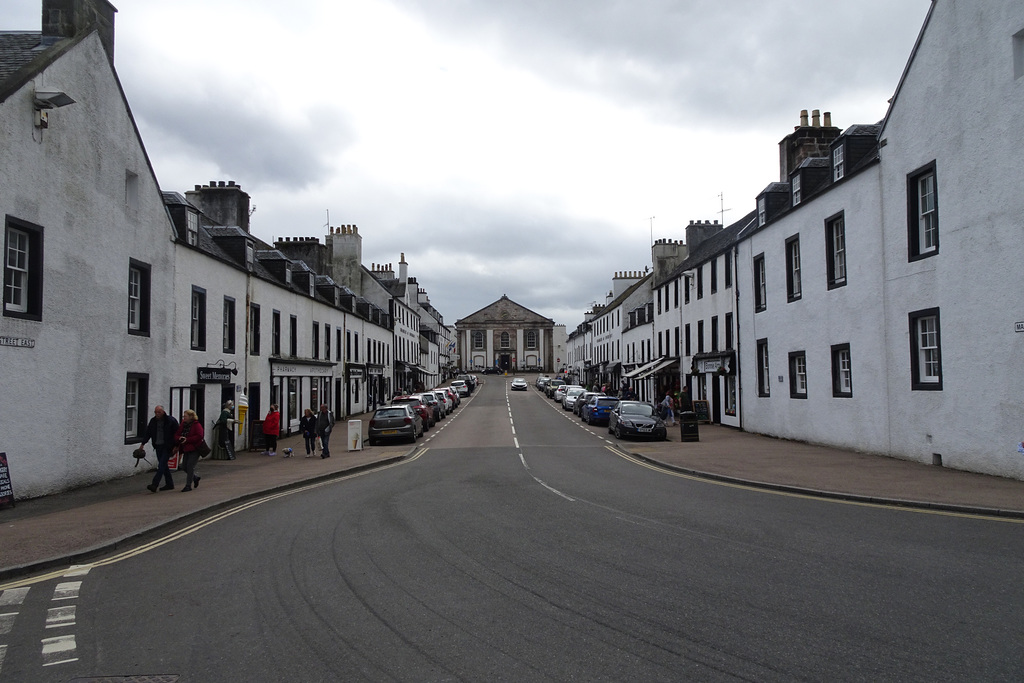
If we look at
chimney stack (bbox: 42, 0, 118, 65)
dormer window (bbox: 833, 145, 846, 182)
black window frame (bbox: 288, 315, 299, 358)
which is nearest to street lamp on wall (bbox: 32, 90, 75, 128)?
chimney stack (bbox: 42, 0, 118, 65)

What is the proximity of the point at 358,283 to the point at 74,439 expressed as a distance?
3888cm

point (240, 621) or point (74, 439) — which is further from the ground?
point (74, 439)

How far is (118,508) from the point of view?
12188 millimetres

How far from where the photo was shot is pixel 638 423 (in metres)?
26.2

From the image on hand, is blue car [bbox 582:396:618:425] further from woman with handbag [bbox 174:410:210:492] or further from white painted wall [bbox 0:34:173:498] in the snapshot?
woman with handbag [bbox 174:410:210:492]

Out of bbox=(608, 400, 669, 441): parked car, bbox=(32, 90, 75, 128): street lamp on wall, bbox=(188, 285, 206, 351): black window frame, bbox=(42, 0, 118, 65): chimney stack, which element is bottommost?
bbox=(608, 400, 669, 441): parked car

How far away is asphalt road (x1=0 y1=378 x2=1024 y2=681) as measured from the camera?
4.96m

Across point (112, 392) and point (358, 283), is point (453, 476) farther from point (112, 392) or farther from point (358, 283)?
point (358, 283)

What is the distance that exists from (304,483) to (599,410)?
841 inches

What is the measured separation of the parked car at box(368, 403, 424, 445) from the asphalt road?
1437 cm

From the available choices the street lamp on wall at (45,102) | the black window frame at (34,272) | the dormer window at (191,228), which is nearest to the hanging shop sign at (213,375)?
the dormer window at (191,228)

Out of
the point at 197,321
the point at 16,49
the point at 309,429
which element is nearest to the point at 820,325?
the point at 309,429

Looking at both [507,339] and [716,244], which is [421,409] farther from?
[507,339]

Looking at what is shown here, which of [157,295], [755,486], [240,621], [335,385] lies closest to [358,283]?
[335,385]
